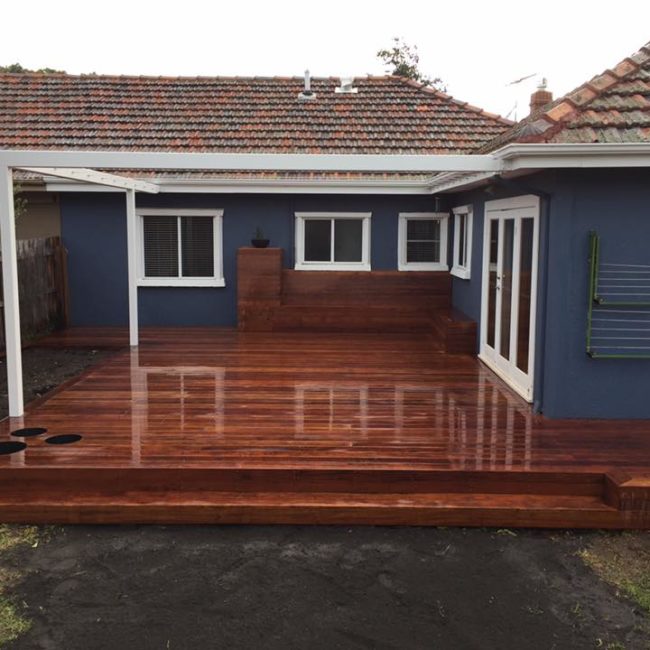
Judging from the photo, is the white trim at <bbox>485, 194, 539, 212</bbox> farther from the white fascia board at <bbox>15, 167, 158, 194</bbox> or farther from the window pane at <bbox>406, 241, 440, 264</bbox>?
the white fascia board at <bbox>15, 167, 158, 194</bbox>

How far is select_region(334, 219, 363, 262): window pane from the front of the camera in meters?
12.0

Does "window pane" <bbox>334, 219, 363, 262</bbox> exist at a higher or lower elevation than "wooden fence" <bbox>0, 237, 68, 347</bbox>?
higher

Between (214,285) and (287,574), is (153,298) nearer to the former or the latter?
(214,285)

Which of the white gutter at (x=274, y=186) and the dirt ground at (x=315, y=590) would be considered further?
the white gutter at (x=274, y=186)

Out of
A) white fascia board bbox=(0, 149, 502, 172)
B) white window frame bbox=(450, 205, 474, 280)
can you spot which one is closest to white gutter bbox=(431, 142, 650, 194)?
white fascia board bbox=(0, 149, 502, 172)

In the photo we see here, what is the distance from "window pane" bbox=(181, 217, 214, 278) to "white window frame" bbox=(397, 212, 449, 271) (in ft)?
10.1

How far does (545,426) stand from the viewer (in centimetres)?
625

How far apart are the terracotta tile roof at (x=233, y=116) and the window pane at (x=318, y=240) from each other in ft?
3.90

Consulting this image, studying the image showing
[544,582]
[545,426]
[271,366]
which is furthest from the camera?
[271,366]

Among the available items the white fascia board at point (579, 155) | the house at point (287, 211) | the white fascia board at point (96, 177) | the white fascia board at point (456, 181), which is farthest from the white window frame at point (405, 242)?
the white fascia board at point (579, 155)

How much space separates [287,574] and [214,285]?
8.16m

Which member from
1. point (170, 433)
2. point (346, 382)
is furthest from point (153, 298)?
point (170, 433)

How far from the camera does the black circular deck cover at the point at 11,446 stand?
5.53m

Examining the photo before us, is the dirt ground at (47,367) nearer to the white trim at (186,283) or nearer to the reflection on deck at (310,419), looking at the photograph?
the reflection on deck at (310,419)
